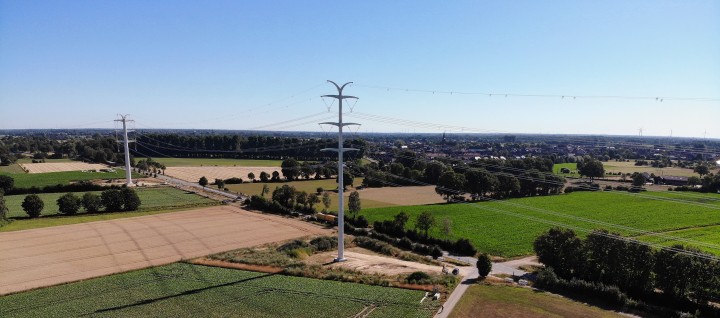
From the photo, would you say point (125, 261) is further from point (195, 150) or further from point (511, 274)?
point (195, 150)

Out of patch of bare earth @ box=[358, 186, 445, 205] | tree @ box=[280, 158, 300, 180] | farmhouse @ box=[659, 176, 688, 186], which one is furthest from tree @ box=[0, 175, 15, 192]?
farmhouse @ box=[659, 176, 688, 186]

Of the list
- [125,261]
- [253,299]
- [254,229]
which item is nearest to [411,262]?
[253,299]

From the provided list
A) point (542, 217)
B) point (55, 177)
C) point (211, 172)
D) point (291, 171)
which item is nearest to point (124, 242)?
point (291, 171)

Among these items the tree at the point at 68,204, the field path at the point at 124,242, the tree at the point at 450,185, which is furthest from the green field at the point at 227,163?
the field path at the point at 124,242

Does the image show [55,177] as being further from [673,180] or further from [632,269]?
[673,180]

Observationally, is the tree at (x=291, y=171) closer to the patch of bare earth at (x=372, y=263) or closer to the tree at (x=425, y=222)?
the tree at (x=425, y=222)

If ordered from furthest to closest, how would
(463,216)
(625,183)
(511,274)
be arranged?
(625,183)
(463,216)
(511,274)

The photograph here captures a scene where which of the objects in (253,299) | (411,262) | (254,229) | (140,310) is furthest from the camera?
(254,229)

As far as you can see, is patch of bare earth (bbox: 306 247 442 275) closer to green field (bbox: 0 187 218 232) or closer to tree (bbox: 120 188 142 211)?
green field (bbox: 0 187 218 232)
